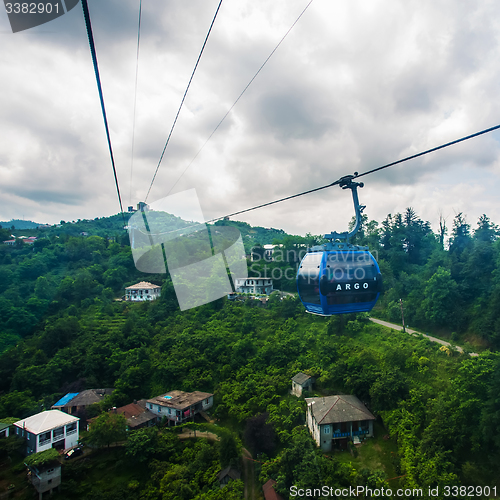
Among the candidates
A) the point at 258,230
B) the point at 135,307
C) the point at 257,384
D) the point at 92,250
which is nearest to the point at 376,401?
the point at 257,384

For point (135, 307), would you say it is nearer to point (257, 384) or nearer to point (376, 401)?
point (257, 384)

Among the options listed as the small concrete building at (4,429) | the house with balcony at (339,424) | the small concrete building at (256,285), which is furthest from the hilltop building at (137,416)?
the small concrete building at (256,285)

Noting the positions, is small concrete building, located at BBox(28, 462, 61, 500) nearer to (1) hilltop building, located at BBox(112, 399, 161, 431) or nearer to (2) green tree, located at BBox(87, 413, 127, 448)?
(2) green tree, located at BBox(87, 413, 127, 448)

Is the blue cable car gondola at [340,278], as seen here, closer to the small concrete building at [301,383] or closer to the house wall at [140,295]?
the small concrete building at [301,383]

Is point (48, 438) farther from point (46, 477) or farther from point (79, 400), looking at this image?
point (79, 400)

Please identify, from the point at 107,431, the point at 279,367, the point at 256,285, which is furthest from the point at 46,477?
the point at 256,285

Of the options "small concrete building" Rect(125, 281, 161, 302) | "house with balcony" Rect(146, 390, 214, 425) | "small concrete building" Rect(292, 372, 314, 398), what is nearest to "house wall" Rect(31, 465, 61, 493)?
"house with balcony" Rect(146, 390, 214, 425)

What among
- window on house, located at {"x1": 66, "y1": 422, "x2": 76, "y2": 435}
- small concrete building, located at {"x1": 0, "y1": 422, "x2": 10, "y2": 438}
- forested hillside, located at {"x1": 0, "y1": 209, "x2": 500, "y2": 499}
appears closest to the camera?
forested hillside, located at {"x1": 0, "y1": 209, "x2": 500, "y2": 499}

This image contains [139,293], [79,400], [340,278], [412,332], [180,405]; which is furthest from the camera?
[139,293]
